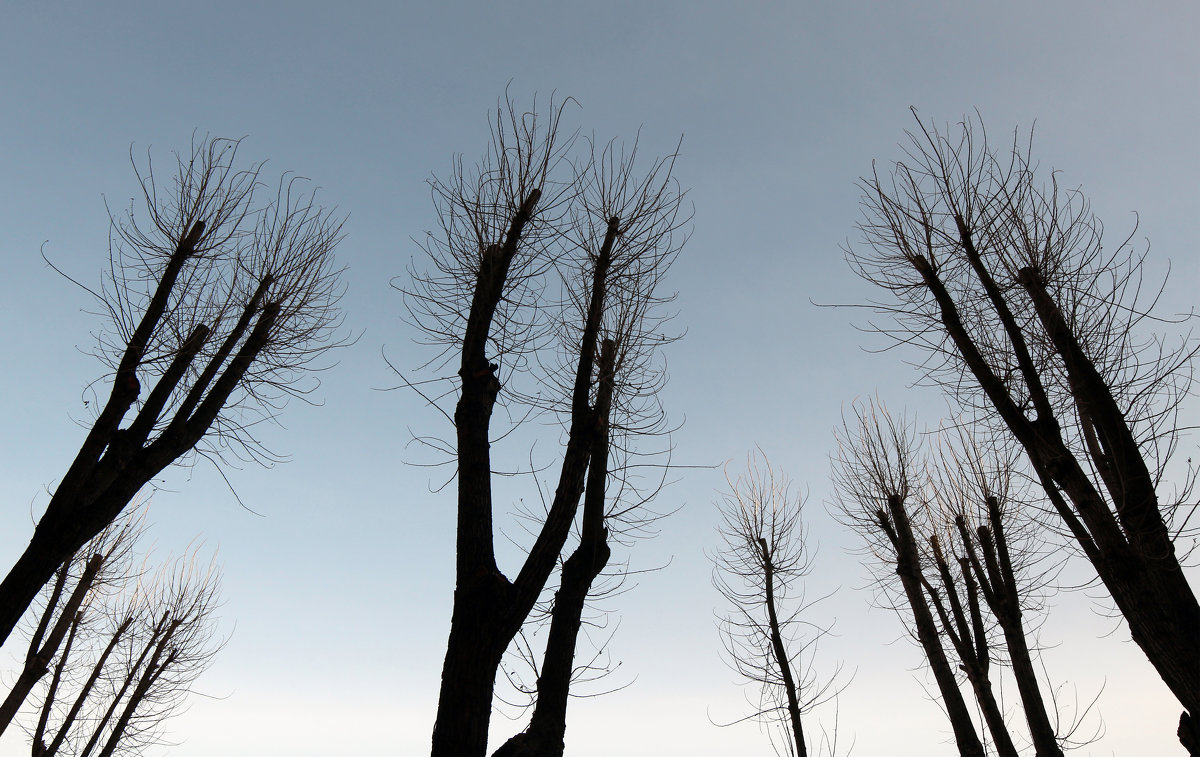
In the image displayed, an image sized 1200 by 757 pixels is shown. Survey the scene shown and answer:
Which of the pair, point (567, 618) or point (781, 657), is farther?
point (781, 657)

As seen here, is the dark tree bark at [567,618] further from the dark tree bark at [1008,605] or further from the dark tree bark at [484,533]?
the dark tree bark at [1008,605]

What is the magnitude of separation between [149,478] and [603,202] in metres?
4.05

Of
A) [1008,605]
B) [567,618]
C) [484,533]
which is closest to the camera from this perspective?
[484,533]

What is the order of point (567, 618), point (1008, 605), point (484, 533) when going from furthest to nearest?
point (1008, 605), point (567, 618), point (484, 533)

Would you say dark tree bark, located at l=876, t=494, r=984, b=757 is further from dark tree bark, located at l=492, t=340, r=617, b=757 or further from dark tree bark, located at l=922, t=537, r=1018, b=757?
dark tree bark, located at l=492, t=340, r=617, b=757

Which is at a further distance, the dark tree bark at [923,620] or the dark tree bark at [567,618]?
the dark tree bark at [923,620]

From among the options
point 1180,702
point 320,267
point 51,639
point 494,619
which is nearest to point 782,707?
point 1180,702

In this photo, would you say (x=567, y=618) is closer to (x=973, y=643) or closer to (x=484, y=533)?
(x=484, y=533)

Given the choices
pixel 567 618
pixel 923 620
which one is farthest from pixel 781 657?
pixel 567 618

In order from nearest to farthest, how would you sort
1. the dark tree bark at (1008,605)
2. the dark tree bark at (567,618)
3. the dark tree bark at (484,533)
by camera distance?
the dark tree bark at (484,533)
the dark tree bark at (567,618)
the dark tree bark at (1008,605)

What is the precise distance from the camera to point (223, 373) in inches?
227

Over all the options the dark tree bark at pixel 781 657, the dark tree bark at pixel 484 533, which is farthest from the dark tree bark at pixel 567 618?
the dark tree bark at pixel 781 657

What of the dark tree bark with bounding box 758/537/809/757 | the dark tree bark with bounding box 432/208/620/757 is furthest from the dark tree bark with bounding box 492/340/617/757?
the dark tree bark with bounding box 758/537/809/757

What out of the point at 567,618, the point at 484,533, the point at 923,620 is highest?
the point at 923,620
